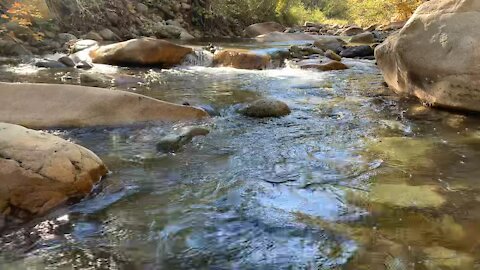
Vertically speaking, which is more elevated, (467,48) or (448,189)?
(467,48)

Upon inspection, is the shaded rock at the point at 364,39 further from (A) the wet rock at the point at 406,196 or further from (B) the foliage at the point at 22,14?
(A) the wet rock at the point at 406,196

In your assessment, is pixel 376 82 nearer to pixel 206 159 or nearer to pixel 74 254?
pixel 206 159

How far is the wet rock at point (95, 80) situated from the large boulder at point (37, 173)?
4.34 meters

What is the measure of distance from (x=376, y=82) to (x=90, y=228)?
21.2ft

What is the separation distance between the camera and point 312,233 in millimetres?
2822

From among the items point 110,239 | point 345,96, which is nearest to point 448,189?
point 110,239

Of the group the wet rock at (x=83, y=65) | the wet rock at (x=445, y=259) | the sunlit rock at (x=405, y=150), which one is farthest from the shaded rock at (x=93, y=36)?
the wet rock at (x=445, y=259)

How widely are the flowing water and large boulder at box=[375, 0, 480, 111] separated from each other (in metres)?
0.27

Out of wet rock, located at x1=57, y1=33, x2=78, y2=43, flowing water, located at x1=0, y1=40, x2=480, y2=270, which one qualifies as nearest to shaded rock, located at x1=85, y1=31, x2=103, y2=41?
wet rock, located at x1=57, y1=33, x2=78, y2=43

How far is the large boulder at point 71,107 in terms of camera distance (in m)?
5.09

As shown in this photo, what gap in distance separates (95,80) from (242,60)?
11.5 ft

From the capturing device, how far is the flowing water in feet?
8.41

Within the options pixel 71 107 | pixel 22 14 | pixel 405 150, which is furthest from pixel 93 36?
pixel 405 150

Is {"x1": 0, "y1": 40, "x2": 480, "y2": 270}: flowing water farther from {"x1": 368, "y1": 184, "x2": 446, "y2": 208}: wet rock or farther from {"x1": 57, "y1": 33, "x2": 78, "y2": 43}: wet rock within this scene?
{"x1": 57, "y1": 33, "x2": 78, "y2": 43}: wet rock
